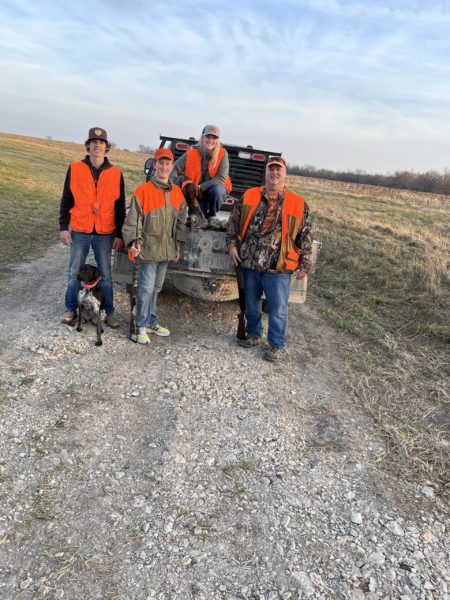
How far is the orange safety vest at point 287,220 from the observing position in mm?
4707

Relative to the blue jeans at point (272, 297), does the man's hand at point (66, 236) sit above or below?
above

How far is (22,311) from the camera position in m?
5.56

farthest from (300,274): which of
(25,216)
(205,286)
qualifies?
(25,216)

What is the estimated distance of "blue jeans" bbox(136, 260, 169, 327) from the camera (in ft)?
16.2

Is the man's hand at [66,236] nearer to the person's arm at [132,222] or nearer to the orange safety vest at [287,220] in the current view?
the person's arm at [132,222]

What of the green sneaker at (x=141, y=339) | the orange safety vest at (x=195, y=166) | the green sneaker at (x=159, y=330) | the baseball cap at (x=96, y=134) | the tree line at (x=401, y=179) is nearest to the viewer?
the baseball cap at (x=96, y=134)

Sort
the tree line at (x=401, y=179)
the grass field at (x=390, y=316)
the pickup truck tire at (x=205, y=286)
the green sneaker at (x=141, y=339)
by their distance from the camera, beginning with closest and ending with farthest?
1. the grass field at (x=390, y=316)
2. the green sneaker at (x=141, y=339)
3. the pickup truck tire at (x=205, y=286)
4. the tree line at (x=401, y=179)

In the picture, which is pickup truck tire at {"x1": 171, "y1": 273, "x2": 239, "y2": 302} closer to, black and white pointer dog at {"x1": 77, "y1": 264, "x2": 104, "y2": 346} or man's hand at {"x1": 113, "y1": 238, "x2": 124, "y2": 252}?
man's hand at {"x1": 113, "y1": 238, "x2": 124, "y2": 252}

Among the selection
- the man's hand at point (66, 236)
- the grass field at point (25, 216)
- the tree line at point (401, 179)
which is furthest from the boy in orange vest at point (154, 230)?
the tree line at point (401, 179)

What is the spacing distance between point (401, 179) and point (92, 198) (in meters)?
92.5

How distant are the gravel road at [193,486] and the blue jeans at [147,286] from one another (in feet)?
1.27

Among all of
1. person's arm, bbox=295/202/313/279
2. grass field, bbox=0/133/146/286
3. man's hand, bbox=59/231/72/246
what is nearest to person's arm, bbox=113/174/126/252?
man's hand, bbox=59/231/72/246

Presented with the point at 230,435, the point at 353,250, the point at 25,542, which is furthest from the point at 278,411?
the point at 353,250

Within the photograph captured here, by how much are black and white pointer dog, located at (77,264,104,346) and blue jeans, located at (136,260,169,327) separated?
0.42 meters
